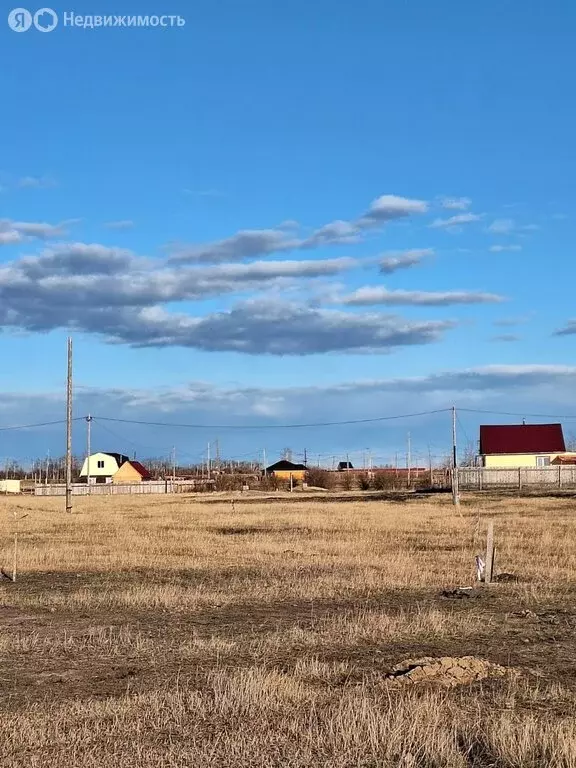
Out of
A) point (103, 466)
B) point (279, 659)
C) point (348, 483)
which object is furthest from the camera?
point (103, 466)

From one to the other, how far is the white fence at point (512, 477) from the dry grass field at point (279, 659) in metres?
56.6

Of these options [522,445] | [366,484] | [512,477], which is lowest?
[366,484]

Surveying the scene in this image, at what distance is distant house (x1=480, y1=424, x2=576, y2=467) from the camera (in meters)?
95.6

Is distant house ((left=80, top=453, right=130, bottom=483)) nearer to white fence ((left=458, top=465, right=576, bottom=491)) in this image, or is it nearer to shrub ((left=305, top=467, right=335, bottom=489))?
shrub ((left=305, top=467, right=335, bottom=489))

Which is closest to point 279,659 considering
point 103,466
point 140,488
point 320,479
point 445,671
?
point 445,671

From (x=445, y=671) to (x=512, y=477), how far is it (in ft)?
246

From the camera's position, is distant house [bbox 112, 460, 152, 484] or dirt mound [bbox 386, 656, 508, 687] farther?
distant house [bbox 112, 460, 152, 484]

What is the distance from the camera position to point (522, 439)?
97.3 meters

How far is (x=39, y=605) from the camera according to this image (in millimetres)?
15648

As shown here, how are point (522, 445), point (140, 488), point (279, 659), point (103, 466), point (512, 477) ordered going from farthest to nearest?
point (103, 466) < point (140, 488) < point (522, 445) < point (512, 477) < point (279, 659)

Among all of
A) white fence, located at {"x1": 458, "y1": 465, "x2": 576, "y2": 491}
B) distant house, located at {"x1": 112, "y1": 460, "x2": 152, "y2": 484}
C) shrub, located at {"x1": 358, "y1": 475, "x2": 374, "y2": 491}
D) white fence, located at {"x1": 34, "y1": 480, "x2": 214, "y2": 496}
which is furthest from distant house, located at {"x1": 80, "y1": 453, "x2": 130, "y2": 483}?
white fence, located at {"x1": 458, "y1": 465, "x2": 576, "y2": 491}

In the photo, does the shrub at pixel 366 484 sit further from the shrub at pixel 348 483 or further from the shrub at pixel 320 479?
the shrub at pixel 320 479

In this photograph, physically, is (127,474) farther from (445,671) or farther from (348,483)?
(445,671)

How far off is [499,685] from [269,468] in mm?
139735
